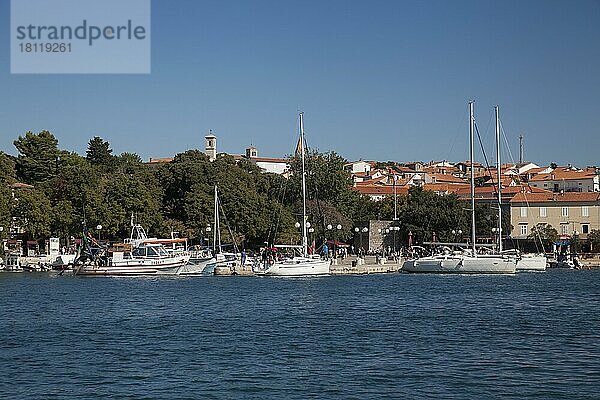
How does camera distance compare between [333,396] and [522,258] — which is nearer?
[333,396]

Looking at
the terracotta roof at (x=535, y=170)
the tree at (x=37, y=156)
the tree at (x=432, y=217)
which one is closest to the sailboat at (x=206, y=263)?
the tree at (x=432, y=217)

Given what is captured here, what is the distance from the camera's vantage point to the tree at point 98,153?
305 feet

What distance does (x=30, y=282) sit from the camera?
45.6 m

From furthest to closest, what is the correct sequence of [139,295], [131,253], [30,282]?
[131,253], [30,282], [139,295]

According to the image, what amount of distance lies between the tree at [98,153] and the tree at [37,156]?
17865 mm

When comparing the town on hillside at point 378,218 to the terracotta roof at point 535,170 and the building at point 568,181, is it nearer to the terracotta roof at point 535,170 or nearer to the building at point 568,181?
the building at point 568,181

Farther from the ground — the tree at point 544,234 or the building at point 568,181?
the building at point 568,181

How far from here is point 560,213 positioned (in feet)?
237

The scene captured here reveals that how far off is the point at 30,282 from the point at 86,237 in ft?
36.0

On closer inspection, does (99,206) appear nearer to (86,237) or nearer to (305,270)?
(86,237)

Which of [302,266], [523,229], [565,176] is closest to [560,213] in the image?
[523,229]

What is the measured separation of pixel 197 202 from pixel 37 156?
20.2m

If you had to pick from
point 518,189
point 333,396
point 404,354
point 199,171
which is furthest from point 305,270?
point 518,189

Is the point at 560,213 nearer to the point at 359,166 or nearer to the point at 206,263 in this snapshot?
the point at 206,263
